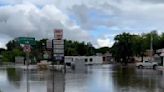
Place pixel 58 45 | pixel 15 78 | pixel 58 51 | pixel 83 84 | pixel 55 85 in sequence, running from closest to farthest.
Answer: pixel 58 51, pixel 58 45, pixel 55 85, pixel 83 84, pixel 15 78

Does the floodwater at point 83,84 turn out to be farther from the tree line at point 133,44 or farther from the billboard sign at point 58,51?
the tree line at point 133,44

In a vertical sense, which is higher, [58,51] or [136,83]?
[58,51]

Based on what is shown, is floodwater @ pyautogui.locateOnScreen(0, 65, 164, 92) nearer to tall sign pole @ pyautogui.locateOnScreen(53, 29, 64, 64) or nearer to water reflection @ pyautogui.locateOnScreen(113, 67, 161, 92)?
water reflection @ pyautogui.locateOnScreen(113, 67, 161, 92)

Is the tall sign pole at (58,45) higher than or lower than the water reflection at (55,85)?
higher

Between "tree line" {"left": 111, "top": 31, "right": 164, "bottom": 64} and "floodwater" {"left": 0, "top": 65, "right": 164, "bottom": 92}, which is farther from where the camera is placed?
"tree line" {"left": 111, "top": 31, "right": 164, "bottom": 64}

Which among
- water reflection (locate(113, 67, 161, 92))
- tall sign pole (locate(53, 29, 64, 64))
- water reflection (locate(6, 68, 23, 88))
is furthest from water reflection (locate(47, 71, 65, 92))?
tall sign pole (locate(53, 29, 64, 64))

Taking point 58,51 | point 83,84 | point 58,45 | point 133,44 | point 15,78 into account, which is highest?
point 133,44

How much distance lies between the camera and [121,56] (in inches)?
5089

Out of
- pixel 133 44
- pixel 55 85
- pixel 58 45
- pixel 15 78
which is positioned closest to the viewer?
pixel 58 45

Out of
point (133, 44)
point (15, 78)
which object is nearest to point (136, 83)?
point (15, 78)

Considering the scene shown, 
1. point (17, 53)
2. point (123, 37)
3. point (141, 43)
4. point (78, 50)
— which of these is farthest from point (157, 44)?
point (17, 53)

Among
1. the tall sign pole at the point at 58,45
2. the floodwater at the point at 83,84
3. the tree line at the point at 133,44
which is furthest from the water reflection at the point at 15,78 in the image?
the tree line at the point at 133,44

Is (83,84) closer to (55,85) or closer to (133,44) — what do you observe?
(55,85)

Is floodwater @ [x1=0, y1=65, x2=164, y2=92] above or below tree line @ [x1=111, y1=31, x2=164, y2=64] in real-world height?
below
